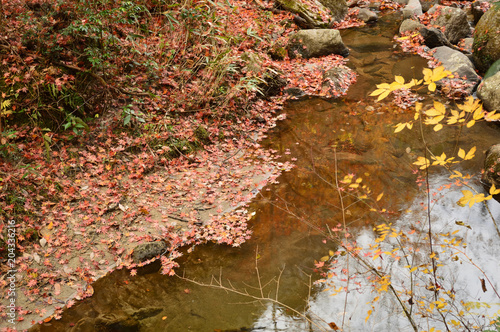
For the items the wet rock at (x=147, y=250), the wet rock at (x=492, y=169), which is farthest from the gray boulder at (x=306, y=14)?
the wet rock at (x=147, y=250)

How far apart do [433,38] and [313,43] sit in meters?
3.86

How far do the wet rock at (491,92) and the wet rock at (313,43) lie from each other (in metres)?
4.29

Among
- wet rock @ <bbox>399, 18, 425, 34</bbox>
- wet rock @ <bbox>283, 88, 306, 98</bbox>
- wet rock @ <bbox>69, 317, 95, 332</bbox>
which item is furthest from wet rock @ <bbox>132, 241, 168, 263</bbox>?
wet rock @ <bbox>399, 18, 425, 34</bbox>

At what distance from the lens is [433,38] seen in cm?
1096

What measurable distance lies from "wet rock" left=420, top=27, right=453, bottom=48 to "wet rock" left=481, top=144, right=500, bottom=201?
6.34 meters

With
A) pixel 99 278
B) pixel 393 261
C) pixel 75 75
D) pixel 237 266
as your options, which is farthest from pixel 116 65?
pixel 393 261

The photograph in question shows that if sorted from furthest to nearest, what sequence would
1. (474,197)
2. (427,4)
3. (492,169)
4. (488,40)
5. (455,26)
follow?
(427,4)
(455,26)
(488,40)
(492,169)
(474,197)

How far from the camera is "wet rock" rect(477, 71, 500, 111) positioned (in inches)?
302

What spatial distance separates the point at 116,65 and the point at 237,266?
4588 mm

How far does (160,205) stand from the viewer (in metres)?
5.73

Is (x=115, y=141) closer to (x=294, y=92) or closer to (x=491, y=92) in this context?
(x=294, y=92)

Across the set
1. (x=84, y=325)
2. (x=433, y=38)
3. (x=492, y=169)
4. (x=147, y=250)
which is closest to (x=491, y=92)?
(x=492, y=169)

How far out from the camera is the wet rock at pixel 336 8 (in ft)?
43.0

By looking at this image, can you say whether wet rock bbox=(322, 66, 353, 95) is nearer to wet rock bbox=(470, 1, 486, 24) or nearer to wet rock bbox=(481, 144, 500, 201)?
wet rock bbox=(481, 144, 500, 201)
